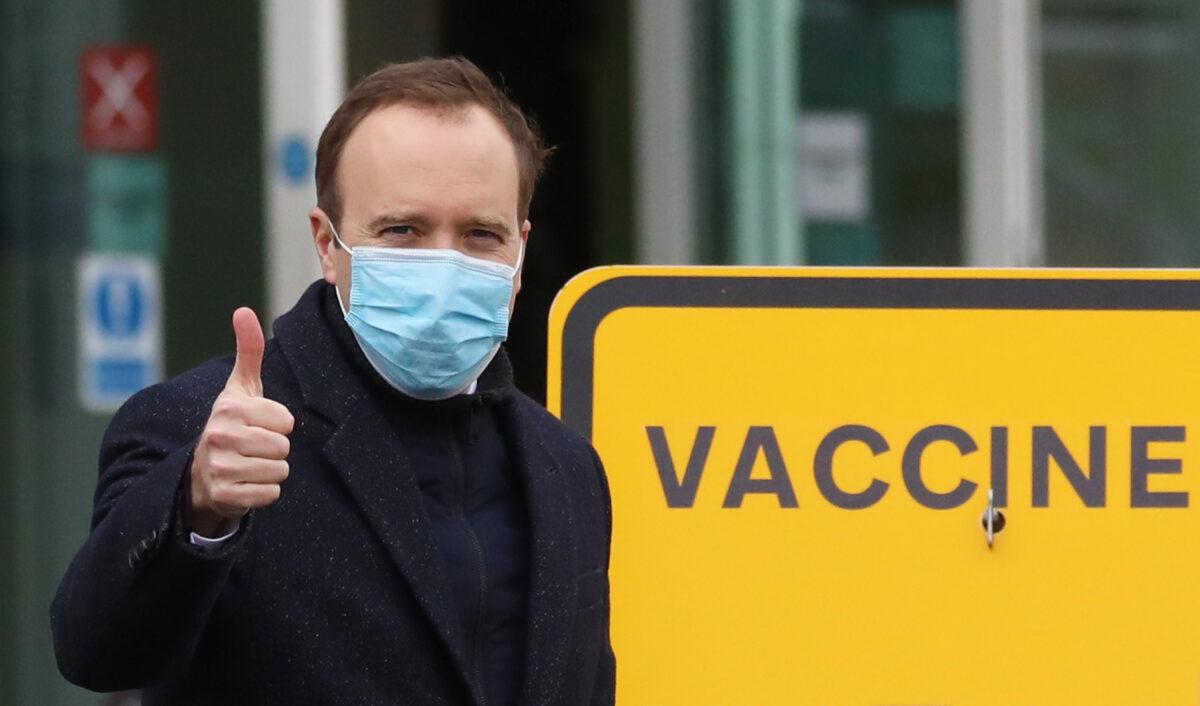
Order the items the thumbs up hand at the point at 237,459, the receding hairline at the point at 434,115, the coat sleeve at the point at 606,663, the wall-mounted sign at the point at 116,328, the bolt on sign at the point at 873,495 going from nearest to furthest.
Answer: the thumbs up hand at the point at 237,459
the receding hairline at the point at 434,115
the coat sleeve at the point at 606,663
the bolt on sign at the point at 873,495
the wall-mounted sign at the point at 116,328

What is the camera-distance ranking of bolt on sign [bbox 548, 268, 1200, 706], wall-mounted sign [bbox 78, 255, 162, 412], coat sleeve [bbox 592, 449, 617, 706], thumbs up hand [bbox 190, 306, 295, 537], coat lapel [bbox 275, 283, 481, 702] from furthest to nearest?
wall-mounted sign [bbox 78, 255, 162, 412] < bolt on sign [bbox 548, 268, 1200, 706] < coat sleeve [bbox 592, 449, 617, 706] < coat lapel [bbox 275, 283, 481, 702] < thumbs up hand [bbox 190, 306, 295, 537]

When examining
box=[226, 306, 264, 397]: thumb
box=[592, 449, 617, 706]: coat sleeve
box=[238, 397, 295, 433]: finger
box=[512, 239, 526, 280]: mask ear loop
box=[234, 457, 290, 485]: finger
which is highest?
box=[512, 239, 526, 280]: mask ear loop

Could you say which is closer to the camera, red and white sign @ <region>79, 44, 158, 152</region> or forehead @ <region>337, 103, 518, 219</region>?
forehead @ <region>337, 103, 518, 219</region>

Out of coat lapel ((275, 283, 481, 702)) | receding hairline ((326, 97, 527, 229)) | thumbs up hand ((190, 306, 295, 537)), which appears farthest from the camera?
receding hairline ((326, 97, 527, 229))

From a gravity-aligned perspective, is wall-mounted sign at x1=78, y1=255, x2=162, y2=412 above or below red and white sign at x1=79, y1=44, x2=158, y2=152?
below

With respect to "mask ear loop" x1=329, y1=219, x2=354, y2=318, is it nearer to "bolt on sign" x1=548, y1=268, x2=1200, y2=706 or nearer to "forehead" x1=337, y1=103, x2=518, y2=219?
"forehead" x1=337, y1=103, x2=518, y2=219

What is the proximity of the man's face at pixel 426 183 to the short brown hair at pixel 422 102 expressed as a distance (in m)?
0.01

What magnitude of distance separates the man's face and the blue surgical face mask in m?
0.02

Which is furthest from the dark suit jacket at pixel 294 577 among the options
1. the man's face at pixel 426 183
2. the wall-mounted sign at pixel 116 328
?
the wall-mounted sign at pixel 116 328

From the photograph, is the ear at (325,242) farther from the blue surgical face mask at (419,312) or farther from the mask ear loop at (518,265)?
the mask ear loop at (518,265)

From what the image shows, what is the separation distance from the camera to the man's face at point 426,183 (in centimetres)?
168

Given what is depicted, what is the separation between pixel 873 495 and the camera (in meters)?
2.07

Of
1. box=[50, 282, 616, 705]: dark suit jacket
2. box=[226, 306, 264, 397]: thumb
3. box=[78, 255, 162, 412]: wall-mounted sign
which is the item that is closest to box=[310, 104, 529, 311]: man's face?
box=[50, 282, 616, 705]: dark suit jacket

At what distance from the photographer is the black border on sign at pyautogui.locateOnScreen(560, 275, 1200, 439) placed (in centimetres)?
208
